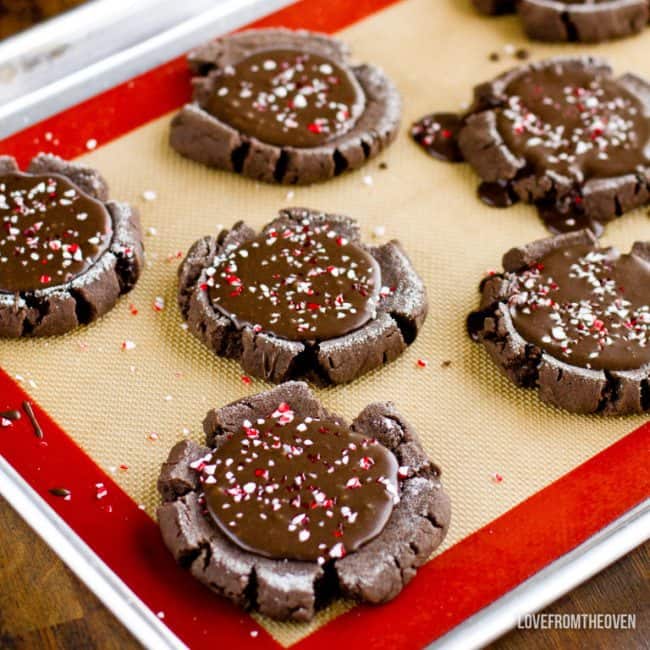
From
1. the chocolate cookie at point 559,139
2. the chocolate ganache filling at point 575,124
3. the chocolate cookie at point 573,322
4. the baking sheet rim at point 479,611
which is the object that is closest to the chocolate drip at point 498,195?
the chocolate cookie at point 559,139

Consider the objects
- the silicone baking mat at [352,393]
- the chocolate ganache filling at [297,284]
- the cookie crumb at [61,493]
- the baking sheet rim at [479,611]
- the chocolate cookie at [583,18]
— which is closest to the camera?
the baking sheet rim at [479,611]

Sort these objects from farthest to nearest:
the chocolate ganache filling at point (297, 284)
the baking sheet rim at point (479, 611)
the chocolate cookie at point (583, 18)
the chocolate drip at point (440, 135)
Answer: the chocolate cookie at point (583, 18)
the chocolate drip at point (440, 135)
the chocolate ganache filling at point (297, 284)
the baking sheet rim at point (479, 611)

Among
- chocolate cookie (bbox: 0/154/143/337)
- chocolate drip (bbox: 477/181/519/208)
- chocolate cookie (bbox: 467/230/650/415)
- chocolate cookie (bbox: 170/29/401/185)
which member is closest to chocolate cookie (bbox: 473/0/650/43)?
chocolate cookie (bbox: 170/29/401/185)

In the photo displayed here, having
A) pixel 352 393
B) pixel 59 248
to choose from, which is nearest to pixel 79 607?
pixel 352 393

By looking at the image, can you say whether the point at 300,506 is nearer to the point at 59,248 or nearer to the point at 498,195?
the point at 59,248

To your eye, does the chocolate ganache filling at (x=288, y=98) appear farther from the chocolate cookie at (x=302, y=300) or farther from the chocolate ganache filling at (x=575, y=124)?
the chocolate ganache filling at (x=575, y=124)

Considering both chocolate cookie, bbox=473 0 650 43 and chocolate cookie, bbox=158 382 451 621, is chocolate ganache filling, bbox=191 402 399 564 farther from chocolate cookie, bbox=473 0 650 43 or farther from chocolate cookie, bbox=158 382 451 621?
chocolate cookie, bbox=473 0 650 43
